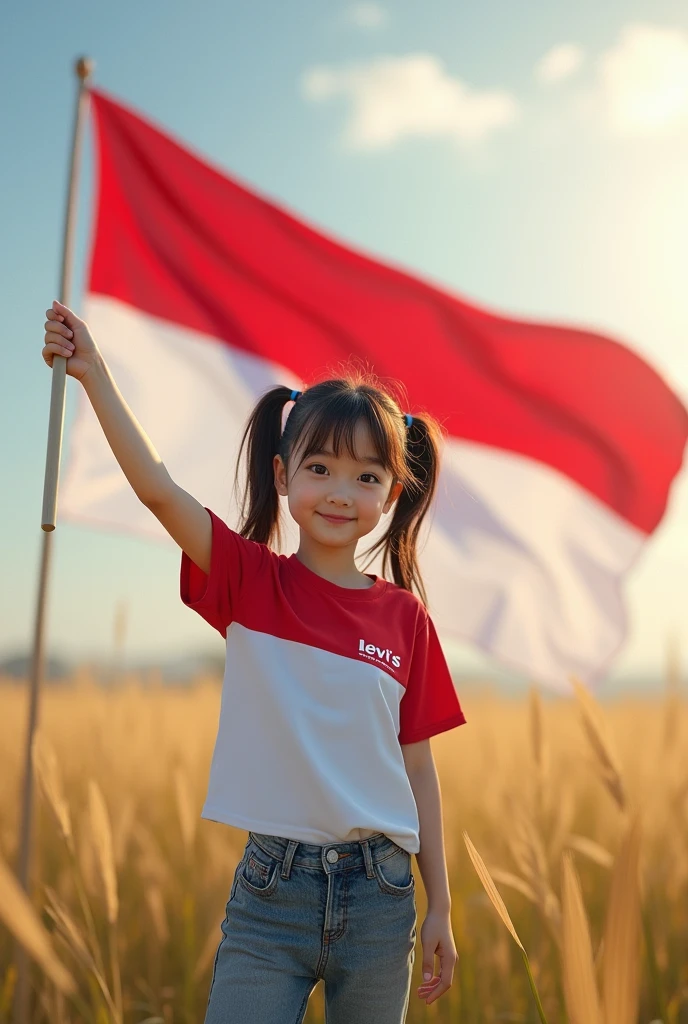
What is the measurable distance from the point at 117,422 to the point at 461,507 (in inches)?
86.0

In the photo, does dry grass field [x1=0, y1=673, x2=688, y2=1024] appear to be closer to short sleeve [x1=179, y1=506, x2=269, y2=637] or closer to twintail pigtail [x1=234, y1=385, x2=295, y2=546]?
short sleeve [x1=179, y1=506, x2=269, y2=637]

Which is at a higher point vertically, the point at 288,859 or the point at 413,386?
the point at 413,386

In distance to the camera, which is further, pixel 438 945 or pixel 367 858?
pixel 438 945

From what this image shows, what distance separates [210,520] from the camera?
57.7 inches

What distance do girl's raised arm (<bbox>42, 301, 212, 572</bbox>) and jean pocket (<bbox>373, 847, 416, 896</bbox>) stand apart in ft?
1.89

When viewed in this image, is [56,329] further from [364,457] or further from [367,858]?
[367,858]

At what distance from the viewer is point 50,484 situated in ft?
4.22

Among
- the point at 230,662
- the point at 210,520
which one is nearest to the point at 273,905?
the point at 230,662

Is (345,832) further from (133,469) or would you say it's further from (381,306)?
(381,306)

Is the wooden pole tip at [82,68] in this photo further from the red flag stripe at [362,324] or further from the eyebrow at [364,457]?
the eyebrow at [364,457]

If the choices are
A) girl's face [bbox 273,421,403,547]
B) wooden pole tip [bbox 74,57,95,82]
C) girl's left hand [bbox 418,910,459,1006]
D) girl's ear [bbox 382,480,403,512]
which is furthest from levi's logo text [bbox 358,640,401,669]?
wooden pole tip [bbox 74,57,95,82]

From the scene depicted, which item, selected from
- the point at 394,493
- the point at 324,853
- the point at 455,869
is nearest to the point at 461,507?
the point at 455,869

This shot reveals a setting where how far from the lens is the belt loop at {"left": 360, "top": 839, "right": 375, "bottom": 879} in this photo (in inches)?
56.2

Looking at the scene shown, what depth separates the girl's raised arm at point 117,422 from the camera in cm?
136
